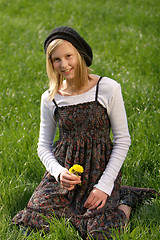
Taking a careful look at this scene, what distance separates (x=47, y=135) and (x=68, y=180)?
0.58 metres

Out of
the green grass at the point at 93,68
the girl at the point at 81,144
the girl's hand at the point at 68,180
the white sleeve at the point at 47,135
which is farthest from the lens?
the green grass at the point at 93,68

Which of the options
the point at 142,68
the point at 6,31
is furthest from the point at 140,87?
the point at 6,31

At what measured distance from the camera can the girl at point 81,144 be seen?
101 inches

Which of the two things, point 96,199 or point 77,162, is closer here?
point 96,199

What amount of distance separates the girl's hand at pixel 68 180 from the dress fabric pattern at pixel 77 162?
18 cm

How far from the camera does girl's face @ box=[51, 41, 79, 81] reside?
102 inches

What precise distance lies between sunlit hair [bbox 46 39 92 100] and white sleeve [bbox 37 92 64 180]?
92 millimetres

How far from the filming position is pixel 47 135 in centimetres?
294

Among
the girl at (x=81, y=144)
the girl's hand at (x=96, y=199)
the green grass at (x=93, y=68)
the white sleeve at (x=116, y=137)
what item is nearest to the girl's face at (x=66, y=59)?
the girl at (x=81, y=144)

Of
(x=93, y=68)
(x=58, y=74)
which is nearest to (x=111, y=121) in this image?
(x=58, y=74)

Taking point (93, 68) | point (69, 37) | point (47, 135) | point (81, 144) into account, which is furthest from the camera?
point (93, 68)

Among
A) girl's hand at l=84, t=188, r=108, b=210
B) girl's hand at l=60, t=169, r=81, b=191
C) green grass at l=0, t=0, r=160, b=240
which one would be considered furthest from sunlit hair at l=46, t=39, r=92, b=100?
green grass at l=0, t=0, r=160, b=240

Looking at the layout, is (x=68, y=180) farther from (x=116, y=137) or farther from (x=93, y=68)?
(x=93, y=68)

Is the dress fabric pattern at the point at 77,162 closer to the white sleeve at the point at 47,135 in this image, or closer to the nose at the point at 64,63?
the white sleeve at the point at 47,135
